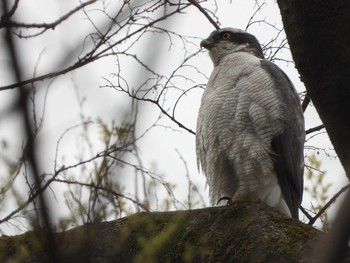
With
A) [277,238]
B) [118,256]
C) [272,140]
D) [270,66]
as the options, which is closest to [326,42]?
[277,238]

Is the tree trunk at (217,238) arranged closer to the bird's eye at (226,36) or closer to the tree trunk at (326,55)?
the tree trunk at (326,55)

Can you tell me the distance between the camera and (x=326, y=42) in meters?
2.46

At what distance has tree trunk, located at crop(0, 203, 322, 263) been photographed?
2.83 meters

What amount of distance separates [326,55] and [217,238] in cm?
123

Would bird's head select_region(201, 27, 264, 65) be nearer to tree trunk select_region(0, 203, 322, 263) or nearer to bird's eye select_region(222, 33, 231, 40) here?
bird's eye select_region(222, 33, 231, 40)

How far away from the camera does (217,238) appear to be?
3.24 m

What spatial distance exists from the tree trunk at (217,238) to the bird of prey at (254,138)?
4.36ft

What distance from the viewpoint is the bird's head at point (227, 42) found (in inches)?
241

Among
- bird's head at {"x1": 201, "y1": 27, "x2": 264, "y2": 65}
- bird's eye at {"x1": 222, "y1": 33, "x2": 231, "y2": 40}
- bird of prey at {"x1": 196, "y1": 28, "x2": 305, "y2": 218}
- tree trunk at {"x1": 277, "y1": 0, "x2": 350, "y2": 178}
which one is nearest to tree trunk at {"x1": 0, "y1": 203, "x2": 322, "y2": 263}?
tree trunk at {"x1": 277, "y1": 0, "x2": 350, "y2": 178}

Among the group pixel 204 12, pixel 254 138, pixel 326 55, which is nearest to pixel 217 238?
pixel 326 55

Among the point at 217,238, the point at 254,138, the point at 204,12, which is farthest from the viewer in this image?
the point at 204,12

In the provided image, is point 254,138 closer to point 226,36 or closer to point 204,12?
point 204,12

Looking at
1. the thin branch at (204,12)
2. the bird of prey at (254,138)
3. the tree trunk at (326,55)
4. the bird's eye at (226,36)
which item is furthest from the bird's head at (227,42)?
the tree trunk at (326,55)

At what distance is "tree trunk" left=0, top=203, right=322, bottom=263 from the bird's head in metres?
2.85
